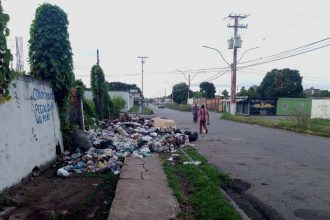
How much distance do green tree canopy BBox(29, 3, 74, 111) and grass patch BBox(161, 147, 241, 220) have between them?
4.21 metres

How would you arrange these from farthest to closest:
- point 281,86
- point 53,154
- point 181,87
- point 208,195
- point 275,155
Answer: point 181,87, point 281,86, point 275,155, point 53,154, point 208,195

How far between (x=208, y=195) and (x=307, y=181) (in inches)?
119

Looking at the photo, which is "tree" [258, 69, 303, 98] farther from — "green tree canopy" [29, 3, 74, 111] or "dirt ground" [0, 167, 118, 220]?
"dirt ground" [0, 167, 118, 220]

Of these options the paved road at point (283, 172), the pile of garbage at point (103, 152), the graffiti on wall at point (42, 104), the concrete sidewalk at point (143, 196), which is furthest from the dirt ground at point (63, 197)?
the paved road at point (283, 172)

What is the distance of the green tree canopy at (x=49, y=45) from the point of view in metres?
9.59

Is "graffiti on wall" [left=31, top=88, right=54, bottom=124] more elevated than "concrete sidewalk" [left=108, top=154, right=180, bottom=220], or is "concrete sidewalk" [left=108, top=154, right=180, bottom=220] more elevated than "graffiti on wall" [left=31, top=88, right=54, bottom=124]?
"graffiti on wall" [left=31, top=88, right=54, bottom=124]

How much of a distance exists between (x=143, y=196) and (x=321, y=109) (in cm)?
3410

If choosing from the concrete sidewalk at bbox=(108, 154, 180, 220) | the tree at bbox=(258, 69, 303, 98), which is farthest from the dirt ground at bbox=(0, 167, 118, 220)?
the tree at bbox=(258, 69, 303, 98)

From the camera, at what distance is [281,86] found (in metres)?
71.2

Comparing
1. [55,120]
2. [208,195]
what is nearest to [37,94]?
[55,120]

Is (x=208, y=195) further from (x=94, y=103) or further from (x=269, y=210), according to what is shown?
(x=94, y=103)

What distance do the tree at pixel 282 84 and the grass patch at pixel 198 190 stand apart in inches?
2617

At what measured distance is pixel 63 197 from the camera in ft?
19.6

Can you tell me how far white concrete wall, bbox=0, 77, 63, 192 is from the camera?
5926 millimetres
